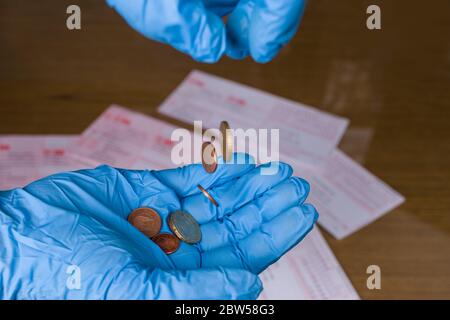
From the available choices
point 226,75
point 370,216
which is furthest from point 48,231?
point 226,75

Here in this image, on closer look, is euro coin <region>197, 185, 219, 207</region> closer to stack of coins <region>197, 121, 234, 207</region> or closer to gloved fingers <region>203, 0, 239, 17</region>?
stack of coins <region>197, 121, 234, 207</region>

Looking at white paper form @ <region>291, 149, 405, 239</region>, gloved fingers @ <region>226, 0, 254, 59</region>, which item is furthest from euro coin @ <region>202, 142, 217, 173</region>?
white paper form @ <region>291, 149, 405, 239</region>

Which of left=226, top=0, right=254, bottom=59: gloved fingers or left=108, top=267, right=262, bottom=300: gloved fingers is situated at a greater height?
left=226, top=0, right=254, bottom=59: gloved fingers

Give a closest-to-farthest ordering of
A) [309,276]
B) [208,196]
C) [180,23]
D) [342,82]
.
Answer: [180,23], [208,196], [309,276], [342,82]

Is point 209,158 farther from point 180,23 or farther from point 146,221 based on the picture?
point 180,23

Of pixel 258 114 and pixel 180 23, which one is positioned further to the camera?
pixel 258 114

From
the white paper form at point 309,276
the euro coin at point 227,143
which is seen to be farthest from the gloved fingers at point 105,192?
the white paper form at point 309,276

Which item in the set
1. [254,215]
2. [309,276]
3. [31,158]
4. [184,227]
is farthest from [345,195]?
[31,158]

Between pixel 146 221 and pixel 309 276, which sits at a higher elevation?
pixel 146 221
